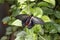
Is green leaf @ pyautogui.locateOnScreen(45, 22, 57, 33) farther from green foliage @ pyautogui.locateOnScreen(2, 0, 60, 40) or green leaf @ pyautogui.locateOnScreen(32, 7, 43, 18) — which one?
green leaf @ pyautogui.locateOnScreen(32, 7, 43, 18)

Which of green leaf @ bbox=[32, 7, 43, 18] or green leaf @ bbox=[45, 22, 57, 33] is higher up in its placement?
green leaf @ bbox=[32, 7, 43, 18]

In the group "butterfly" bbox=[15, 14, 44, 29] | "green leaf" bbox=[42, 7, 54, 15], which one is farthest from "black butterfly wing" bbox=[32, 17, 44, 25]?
"green leaf" bbox=[42, 7, 54, 15]

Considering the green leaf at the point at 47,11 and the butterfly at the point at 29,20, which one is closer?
the butterfly at the point at 29,20

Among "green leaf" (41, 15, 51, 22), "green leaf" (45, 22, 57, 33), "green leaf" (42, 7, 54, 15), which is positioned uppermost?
"green leaf" (42, 7, 54, 15)

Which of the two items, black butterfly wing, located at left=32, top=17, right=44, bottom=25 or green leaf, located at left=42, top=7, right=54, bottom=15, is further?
green leaf, located at left=42, top=7, right=54, bottom=15

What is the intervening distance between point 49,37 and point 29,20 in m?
0.19

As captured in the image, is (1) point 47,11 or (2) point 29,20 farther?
(1) point 47,11

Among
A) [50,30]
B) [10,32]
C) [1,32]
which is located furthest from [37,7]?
[1,32]

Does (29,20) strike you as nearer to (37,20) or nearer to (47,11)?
(37,20)

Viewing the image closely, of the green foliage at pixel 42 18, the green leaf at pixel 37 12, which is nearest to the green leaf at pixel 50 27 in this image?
the green foliage at pixel 42 18

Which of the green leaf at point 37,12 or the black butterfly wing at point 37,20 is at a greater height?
the green leaf at point 37,12

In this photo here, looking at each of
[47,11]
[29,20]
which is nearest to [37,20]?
[29,20]

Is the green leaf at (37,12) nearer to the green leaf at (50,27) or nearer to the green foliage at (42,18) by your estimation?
the green foliage at (42,18)

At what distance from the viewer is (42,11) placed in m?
0.85
